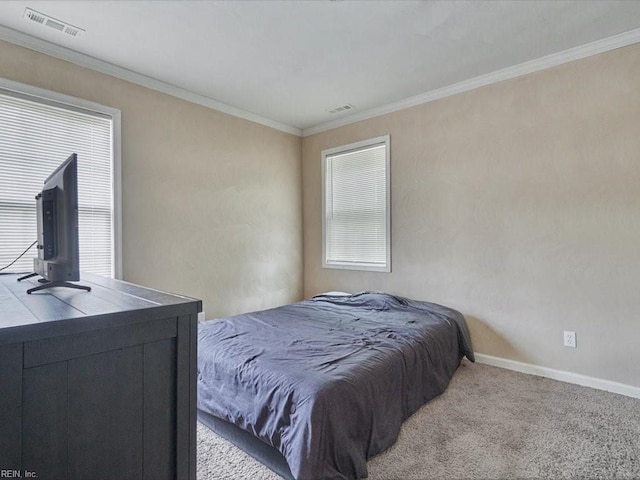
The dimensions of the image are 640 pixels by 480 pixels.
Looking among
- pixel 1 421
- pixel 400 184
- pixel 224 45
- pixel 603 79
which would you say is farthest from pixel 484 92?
pixel 1 421

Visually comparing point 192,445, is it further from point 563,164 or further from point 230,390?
point 563,164

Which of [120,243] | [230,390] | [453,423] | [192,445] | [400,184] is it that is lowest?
[453,423]

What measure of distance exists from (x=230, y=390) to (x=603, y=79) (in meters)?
3.38

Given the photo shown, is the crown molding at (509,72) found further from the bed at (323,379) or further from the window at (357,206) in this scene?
the bed at (323,379)

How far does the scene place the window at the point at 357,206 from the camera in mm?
3826

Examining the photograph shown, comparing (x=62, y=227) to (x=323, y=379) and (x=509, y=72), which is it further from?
(x=509, y=72)

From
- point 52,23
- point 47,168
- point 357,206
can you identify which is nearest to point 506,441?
point 357,206

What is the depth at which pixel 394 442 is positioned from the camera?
1.89 m

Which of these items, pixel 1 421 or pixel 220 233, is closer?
pixel 1 421

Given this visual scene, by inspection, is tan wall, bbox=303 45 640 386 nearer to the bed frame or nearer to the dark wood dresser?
the bed frame

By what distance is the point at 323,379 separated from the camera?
1687mm

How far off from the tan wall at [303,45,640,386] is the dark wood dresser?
2.75m

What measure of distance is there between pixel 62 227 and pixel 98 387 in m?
0.71

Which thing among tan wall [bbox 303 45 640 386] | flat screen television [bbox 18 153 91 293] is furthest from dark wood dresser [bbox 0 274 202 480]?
tan wall [bbox 303 45 640 386]
